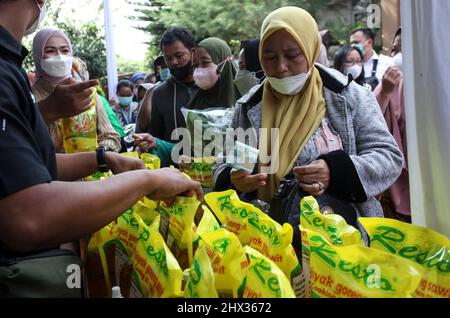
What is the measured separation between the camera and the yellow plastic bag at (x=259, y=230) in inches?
44.4

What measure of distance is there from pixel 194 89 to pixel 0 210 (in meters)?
2.74

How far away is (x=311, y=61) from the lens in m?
2.00

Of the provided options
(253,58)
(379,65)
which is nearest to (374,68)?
(379,65)

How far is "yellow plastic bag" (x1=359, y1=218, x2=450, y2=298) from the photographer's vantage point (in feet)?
3.03

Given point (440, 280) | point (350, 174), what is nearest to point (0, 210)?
point (440, 280)

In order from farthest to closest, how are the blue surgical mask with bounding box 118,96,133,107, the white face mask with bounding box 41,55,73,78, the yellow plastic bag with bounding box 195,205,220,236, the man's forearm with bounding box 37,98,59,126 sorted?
the blue surgical mask with bounding box 118,96,133,107 < the white face mask with bounding box 41,55,73,78 < the man's forearm with bounding box 37,98,59,126 < the yellow plastic bag with bounding box 195,205,220,236

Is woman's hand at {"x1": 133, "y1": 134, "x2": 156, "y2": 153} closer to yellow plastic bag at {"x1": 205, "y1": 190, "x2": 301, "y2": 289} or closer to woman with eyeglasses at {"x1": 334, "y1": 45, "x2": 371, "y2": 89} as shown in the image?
yellow plastic bag at {"x1": 205, "y1": 190, "x2": 301, "y2": 289}

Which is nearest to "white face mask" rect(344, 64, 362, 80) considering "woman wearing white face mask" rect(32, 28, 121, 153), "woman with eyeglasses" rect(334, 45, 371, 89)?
"woman with eyeglasses" rect(334, 45, 371, 89)

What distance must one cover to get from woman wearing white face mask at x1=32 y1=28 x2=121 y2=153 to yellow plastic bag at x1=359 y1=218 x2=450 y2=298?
7.97 feet

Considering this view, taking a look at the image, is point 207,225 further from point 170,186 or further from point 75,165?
point 75,165

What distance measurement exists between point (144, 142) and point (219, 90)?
2.16ft

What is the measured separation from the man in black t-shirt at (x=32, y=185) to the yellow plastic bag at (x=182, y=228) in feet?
0.28

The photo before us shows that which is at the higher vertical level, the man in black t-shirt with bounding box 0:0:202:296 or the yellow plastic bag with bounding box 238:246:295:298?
the man in black t-shirt with bounding box 0:0:202:296

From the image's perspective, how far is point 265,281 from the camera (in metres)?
0.88
